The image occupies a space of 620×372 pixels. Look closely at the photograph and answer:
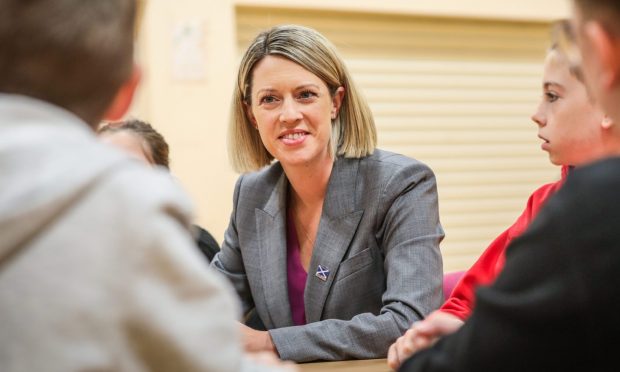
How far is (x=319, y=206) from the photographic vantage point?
247 cm

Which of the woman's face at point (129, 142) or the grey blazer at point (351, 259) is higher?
the woman's face at point (129, 142)

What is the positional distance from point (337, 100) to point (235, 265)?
0.66 m

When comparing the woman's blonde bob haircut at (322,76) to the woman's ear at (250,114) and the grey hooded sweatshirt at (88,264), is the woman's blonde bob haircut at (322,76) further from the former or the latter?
the grey hooded sweatshirt at (88,264)

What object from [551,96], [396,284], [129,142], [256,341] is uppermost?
[551,96]

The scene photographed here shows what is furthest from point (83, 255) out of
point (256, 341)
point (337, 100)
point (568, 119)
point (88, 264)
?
point (337, 100)

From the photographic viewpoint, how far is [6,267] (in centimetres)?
73

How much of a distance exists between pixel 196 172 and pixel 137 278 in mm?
3431

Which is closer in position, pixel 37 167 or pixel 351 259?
pixel 37 167

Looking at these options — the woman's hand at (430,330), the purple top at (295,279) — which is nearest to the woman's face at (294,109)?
the purple top at (295,279)

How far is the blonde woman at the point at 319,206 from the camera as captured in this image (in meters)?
2.14

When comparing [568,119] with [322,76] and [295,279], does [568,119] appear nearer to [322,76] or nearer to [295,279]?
[322,76]

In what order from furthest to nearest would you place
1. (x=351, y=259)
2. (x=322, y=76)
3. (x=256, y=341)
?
(x=322, y=76)
(x=351, y=259)
(x=256, y=341)

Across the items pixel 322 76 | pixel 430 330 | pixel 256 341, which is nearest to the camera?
pixel 430 330

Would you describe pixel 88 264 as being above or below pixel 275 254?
above
